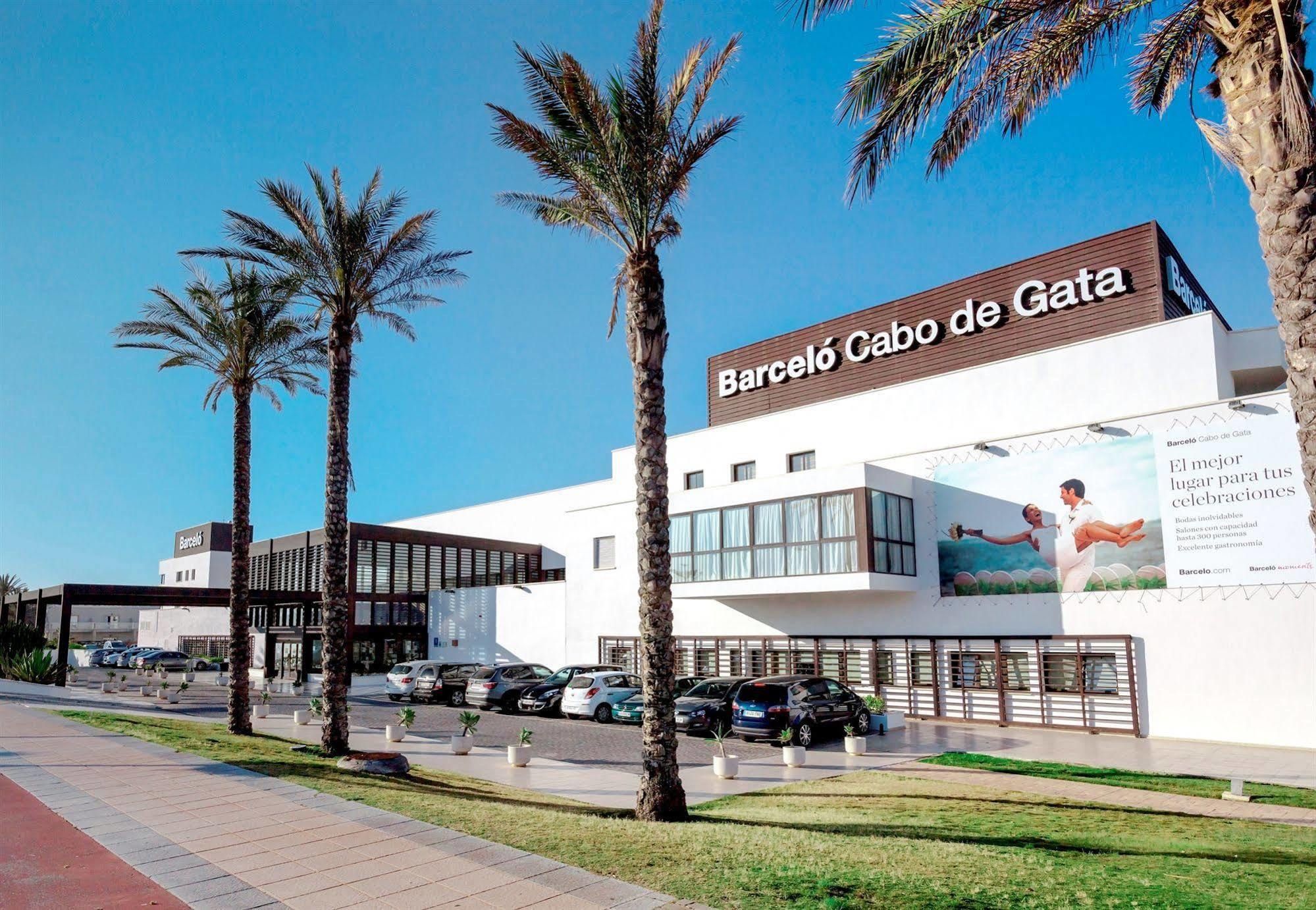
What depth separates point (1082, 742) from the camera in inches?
778

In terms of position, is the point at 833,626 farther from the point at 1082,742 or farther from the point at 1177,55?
the point at 1177,55

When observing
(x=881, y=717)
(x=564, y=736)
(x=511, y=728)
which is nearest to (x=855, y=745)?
(x=881, y=717)

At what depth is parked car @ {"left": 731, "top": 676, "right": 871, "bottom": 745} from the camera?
19.0m

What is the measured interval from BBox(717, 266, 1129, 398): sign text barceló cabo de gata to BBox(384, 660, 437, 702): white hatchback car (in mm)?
15358

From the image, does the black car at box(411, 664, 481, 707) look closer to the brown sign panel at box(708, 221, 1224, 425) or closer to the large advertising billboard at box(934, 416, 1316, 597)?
the brown sign panel at box(708, 221, 1224, 425)

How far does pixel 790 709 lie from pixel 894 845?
10222 millimetres

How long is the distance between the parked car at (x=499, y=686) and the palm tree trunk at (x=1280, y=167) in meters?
24.5

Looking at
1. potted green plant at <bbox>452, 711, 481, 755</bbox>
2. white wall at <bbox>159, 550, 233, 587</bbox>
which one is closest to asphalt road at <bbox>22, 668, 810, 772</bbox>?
potted green plant at <bbox>452, 711, 481, 755</bbox>

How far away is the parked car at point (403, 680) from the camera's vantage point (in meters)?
31.4

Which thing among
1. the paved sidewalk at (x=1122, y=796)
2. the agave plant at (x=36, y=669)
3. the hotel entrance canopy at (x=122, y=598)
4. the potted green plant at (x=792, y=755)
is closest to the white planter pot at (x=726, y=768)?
the potted green plant at (x=792, y=755)

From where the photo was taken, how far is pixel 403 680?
104 feet

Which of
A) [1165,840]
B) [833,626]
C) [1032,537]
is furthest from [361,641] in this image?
[1165,840]

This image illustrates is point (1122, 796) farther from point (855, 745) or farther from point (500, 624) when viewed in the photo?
Answer: point (500, 624)

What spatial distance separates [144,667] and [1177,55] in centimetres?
5372
